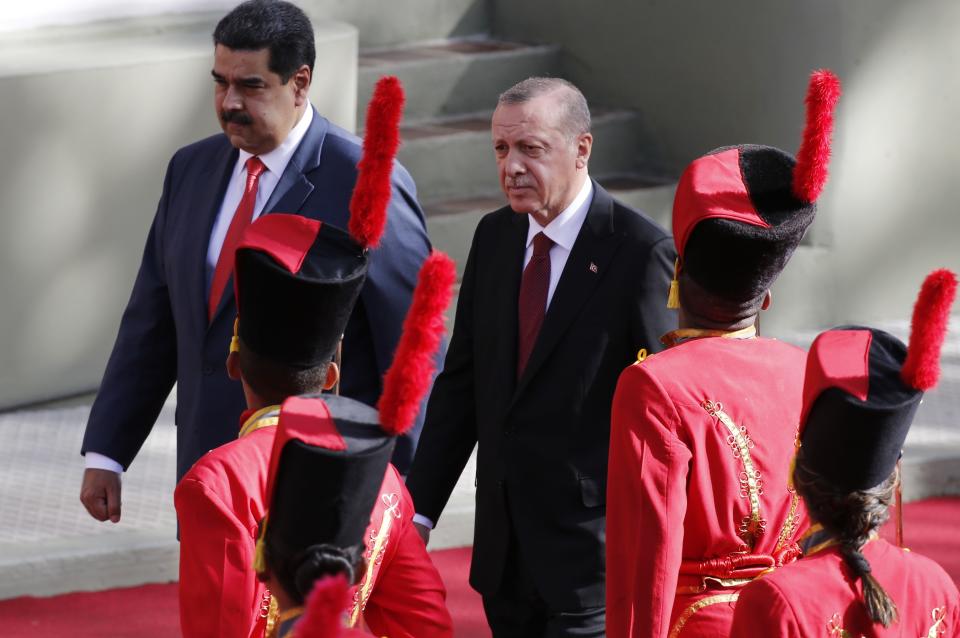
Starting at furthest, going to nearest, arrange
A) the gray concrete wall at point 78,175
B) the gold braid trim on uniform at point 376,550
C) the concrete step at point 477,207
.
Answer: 1. the concrete step at point 477,207
2. the gray concrete wall at point 78,175
3. the gold braid trim on uniform at point 376,550

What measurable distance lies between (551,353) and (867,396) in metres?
1.20

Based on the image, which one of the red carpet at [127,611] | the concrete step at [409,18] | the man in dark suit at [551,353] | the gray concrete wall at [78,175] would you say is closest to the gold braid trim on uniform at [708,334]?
the man in dark suit at [551,353]

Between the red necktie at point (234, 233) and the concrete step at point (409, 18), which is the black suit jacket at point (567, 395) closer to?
the red necktie at point (234, 233)

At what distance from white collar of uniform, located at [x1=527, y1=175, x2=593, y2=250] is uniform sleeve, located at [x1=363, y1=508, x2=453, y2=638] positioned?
1131 millimetres

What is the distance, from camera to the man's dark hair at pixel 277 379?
125 inches

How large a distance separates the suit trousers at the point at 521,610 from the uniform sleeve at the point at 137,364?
105 cm

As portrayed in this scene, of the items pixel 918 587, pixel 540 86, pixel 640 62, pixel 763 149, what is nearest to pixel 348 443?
pixel 918 587

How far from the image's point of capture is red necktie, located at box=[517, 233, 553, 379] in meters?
4.02

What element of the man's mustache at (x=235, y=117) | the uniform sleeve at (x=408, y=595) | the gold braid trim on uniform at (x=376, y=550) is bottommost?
the uniform sleeve at (x=408, y=595)

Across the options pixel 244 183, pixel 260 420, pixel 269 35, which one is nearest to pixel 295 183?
pixel 244 183

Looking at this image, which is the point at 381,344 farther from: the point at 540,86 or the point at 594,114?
the point at 594,114

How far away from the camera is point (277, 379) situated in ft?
10.4

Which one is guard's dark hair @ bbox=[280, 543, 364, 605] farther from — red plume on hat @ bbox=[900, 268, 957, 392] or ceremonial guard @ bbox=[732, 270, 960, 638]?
red plume on hat @ bbox=[900, 268, 957, 392]

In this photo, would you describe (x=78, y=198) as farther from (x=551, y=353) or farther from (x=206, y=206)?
(x=551, y=353)
